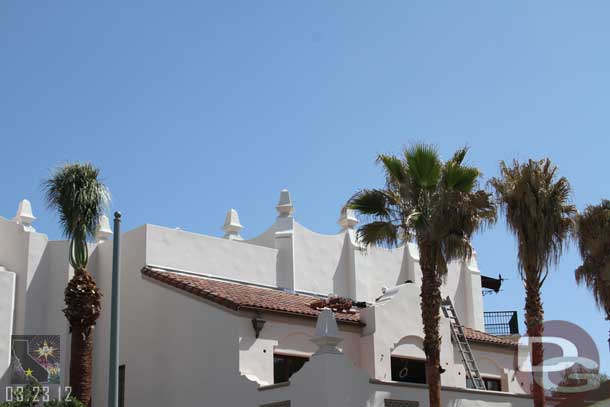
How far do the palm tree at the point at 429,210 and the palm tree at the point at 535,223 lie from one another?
29.5 inches

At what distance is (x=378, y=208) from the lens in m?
21.4

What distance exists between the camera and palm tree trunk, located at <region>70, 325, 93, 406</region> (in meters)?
22.7

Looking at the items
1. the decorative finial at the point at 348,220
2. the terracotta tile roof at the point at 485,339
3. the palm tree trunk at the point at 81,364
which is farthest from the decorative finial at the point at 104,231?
the terracotta tile roof at the point at 485,339

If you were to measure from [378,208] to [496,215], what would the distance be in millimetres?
2912

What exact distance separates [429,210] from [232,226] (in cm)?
1045

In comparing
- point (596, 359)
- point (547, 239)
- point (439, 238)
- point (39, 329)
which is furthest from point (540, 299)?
point (39, 329)

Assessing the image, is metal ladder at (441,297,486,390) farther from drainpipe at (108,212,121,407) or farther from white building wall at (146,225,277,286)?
drainpipe at (108,212,121,407)

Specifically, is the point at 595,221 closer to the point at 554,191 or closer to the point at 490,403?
the point at 554,191

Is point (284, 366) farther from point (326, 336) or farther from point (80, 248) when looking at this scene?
point (80, 248)
